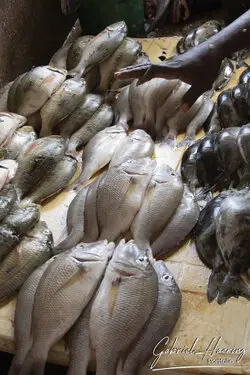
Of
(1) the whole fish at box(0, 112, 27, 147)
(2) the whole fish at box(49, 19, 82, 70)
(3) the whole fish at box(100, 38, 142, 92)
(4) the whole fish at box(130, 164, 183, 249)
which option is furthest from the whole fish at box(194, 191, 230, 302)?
(2) the whole fish at box(49, 19, 82, 70)

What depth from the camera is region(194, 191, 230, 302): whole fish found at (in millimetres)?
2611

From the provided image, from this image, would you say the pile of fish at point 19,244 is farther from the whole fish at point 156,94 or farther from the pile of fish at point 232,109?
the pile of fish at point 232,109

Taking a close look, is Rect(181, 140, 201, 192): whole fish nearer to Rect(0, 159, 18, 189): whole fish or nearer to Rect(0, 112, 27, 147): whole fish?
Rect(0, 159, 18, 189): whole fish

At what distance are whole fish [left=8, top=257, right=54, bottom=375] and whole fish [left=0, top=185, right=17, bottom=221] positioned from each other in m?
0.38

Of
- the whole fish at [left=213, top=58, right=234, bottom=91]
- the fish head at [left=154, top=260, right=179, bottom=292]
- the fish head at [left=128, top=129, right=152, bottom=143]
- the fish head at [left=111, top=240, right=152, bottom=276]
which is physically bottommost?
the fish head at [left=154, top=260, right=179, bottom=292]

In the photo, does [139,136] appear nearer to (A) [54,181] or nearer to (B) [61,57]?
(A) [54,181]

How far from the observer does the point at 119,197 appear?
285cm

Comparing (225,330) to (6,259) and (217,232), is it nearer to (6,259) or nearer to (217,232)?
(217,232)

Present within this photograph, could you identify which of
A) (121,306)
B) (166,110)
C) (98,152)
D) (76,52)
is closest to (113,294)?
(121,306)

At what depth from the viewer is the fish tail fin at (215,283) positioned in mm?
2596

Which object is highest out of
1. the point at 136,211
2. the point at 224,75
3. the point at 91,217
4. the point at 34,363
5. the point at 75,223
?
the point at 224,75

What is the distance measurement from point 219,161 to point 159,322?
108 cm

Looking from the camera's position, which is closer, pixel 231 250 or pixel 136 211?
pixel 231 250

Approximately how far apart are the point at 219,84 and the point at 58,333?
235 cm
